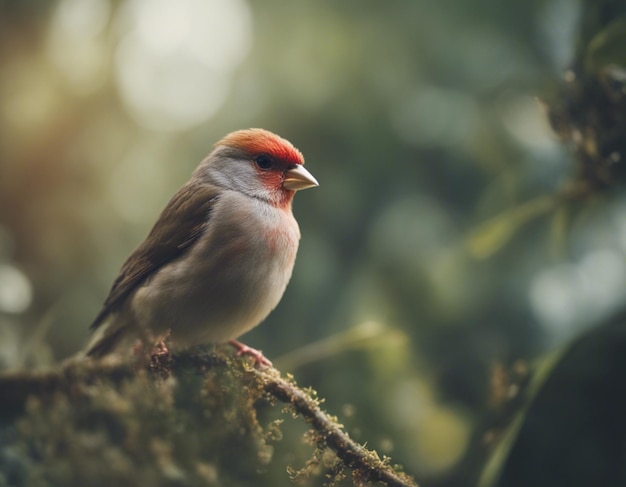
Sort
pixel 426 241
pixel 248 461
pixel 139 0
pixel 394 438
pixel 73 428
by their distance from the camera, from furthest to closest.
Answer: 1. pixel 139 0
2. pixel 426 241
3. pixel 394 438
4. pixel 73 428
5. pixel 248 461

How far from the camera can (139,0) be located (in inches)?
91.4

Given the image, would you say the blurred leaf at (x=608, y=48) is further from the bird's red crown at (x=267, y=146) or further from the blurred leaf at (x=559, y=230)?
the bird's red crown at (x=267, y=146)

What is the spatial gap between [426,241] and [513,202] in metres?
0.31

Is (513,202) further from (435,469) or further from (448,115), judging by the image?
(435,469)

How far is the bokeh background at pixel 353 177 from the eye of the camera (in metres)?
1.82

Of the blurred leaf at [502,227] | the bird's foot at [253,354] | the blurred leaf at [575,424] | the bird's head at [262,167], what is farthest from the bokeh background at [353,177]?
the bird's head at [262,167]

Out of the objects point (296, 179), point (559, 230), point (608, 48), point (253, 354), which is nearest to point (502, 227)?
point (559, 230)

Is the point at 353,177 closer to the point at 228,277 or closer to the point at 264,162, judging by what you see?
the point at 264,162

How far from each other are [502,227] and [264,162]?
0.88 metres

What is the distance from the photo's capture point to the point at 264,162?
140 cm

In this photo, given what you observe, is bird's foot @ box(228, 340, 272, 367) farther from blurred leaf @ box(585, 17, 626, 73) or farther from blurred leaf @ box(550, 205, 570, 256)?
blurred leaf @ box(585, 17, 626, 73)

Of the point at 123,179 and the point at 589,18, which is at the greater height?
the point at 589,18

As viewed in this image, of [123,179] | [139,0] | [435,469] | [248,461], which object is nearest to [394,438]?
[435,469]

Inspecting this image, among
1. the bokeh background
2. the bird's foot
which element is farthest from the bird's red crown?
the bokeh background
